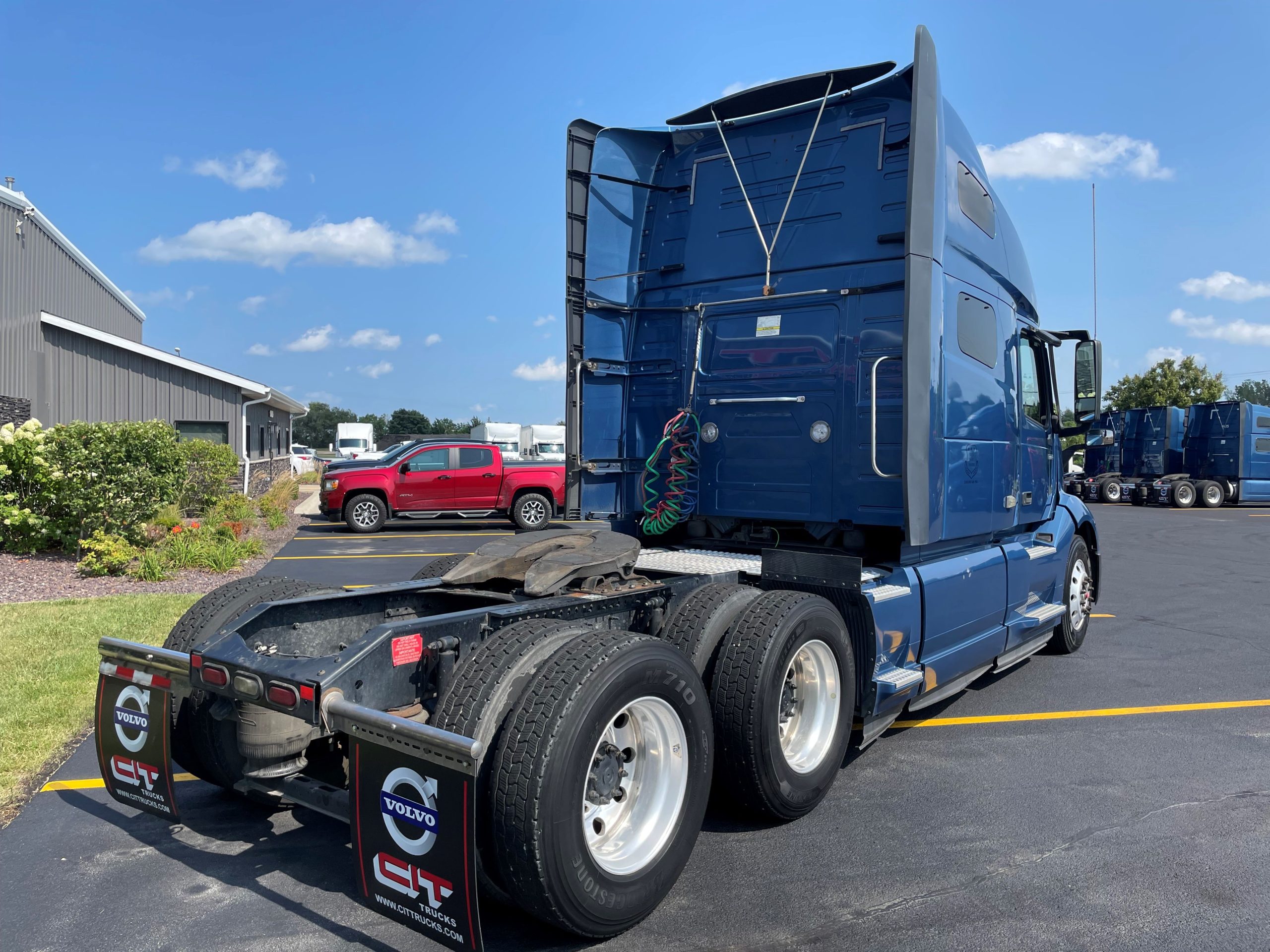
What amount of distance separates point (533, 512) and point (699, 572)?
13568 millimetres

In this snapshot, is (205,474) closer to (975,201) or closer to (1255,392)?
(975,201)

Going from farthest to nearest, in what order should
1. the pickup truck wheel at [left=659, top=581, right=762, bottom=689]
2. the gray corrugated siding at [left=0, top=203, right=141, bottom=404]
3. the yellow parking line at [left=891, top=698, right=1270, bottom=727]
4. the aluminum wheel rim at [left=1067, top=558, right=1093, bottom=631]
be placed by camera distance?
1. the gray corrugated siding at [left=0, top=203, right=141, bottom=404]
2. the aluminum wheel rim at [left=1067, top=558, right=1093, bottom=631]
3. the yellow parking line at [left=891, top=698, right=1270, bottom=727]
4. the pickup truck wheel at [left=659, top=581, right=762, bottom=689]

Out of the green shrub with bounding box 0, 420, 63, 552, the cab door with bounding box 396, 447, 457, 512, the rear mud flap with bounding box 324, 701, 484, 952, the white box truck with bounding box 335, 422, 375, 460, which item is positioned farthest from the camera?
the white box truck with bounding box 335, 422, 375, 460

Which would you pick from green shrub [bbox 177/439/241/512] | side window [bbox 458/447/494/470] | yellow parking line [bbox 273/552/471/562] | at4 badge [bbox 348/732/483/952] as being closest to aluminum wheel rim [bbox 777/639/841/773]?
at4 badge [bbox 348/732/483/952]

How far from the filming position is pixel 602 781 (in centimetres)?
308

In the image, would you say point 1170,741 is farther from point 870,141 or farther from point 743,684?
point 870,141

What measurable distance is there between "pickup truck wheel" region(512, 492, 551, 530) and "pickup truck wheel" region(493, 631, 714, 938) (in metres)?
14.5

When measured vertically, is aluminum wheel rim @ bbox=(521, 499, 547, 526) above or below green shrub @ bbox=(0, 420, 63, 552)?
below

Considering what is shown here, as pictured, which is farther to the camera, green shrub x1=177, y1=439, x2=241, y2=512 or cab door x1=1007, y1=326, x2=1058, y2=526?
green shrub x1=177, y1=439, x2=241, y2=512

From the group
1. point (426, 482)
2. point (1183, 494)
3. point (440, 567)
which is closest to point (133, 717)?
point (440, 567)

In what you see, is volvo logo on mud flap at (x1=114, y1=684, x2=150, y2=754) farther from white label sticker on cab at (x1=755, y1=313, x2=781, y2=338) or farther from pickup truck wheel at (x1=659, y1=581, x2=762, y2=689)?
white label sticker on cab at (x1=755, y1=313, x2=781, y2=338)

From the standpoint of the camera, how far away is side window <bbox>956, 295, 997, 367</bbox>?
5.20 meters

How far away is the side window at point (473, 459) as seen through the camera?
17.8 m

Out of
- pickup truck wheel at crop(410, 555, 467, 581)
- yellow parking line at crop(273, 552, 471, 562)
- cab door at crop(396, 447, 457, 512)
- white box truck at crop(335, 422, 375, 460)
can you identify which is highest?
white box truck at crop(335, 422, 375, 460)
